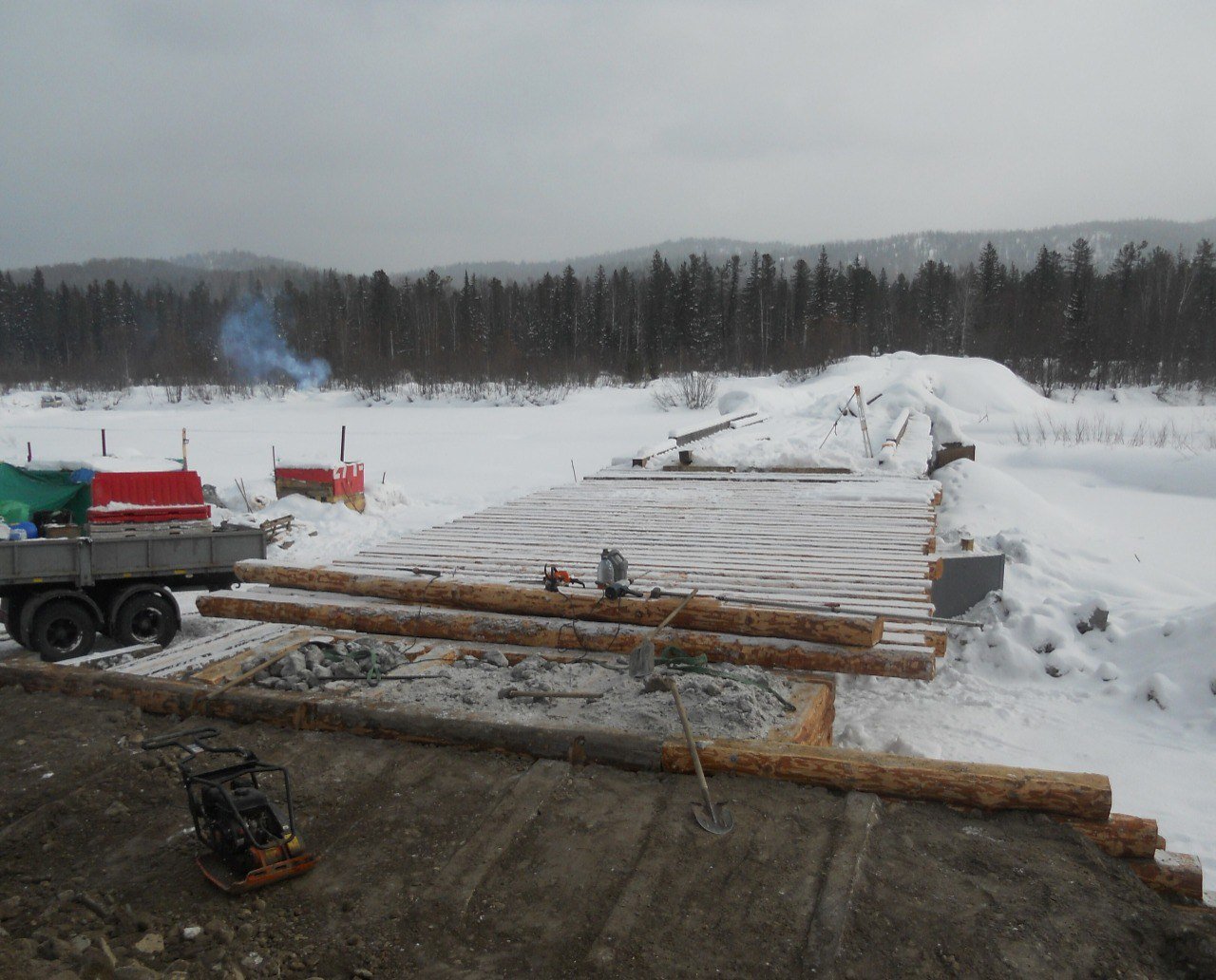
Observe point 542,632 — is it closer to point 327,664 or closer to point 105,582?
point 327,664

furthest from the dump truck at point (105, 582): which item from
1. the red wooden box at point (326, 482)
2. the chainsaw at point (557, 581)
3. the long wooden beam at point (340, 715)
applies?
the red wooden box at point (326, 482)

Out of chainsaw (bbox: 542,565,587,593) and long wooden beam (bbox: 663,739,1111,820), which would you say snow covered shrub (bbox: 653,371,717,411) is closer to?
chainsaw (bbox: 542,565,587,593)

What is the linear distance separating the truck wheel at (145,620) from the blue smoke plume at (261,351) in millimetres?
51652

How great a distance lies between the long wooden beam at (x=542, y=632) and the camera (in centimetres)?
547

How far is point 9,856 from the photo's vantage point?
381 centimetres

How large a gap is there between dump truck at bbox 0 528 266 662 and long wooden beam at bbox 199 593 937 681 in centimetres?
350

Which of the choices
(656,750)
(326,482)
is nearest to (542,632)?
(656,750)

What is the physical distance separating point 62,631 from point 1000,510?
13149 millimetres

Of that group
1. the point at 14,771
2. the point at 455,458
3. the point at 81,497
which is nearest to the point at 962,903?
the point at 14,771

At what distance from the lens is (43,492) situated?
14055 mm

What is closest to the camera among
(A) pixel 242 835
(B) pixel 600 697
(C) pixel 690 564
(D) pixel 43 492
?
(A) pixel 242 835

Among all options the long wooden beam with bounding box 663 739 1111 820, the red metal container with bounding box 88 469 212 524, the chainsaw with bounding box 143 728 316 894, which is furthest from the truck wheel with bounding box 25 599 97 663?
the long wooden beam with bounding box 663 739 1111 820

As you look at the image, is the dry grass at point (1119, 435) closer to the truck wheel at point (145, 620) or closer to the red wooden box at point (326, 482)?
the red wooden box at point (326, 482)

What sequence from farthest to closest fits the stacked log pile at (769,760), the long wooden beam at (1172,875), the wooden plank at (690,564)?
the wooden plank at (690,564)
the stacked log pile at (769,760)
the long wooden beam at (1172,875)
